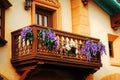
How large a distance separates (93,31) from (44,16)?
7.26 ft

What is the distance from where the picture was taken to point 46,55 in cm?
1248

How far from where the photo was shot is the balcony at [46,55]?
12381mm

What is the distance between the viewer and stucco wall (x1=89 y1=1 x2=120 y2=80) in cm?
1580

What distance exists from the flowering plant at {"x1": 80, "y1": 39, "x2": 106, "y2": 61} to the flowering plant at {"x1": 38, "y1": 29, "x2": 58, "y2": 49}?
146 centimetres

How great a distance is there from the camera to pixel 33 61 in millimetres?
12312

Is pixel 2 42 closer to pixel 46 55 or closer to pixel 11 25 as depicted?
pixel 11 25

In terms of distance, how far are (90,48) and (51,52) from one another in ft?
6.00

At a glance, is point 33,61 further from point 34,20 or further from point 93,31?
point 93,31

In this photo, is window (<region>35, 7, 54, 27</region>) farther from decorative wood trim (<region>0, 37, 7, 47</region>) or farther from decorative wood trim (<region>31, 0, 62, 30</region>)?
decorative wood trim (<region>0, 37, 7, 47</region>)

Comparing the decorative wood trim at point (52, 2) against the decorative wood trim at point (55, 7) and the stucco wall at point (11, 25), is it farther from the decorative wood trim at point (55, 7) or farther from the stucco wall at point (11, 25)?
the stucco wall at point (11, 25)

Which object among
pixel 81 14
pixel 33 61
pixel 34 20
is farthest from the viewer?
pixel 81 14

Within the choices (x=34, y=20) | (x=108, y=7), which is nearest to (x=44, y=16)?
(x=34, y=20)

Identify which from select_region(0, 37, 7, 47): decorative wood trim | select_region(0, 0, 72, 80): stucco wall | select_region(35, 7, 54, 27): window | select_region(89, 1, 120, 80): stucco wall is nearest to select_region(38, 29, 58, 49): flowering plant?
select_region(0, 37, 7, 47): decorative wood trim

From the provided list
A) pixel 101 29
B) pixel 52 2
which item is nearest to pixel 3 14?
pixel 52 2
